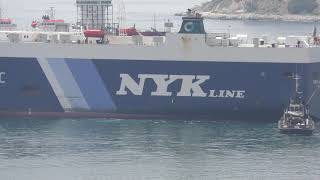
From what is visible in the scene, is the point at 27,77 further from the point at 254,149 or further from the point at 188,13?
the point at 254,149

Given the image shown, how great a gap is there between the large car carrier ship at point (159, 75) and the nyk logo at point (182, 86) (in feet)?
0.11

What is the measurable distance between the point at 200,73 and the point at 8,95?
21.7ft

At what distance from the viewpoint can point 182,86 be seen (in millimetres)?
36344

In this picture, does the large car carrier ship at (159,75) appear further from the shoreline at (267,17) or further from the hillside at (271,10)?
the hillside at (271,10)

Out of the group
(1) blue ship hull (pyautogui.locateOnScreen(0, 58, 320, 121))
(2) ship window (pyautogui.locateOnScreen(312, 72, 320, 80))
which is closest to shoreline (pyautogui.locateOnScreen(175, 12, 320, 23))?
(2) ship window (pyautogui.locateOnScreen(312, 72, 320, 80))

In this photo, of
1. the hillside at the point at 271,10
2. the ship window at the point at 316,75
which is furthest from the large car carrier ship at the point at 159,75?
the hillside at the point at 271,10

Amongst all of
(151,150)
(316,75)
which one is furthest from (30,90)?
(316,75)

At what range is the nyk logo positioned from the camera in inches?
1426

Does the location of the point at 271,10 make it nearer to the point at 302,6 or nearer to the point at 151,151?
the point at 302,6

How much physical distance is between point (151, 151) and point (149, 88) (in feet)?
18.0

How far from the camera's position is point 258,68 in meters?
36.1

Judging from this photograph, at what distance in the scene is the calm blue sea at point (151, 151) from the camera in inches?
1125

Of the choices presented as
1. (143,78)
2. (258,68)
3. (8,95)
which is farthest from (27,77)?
(258,68)

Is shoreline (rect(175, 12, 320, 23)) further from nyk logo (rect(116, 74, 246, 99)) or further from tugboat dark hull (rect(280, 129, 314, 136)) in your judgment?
tugboat dark hull (rect(280, 129, 314, 136))
